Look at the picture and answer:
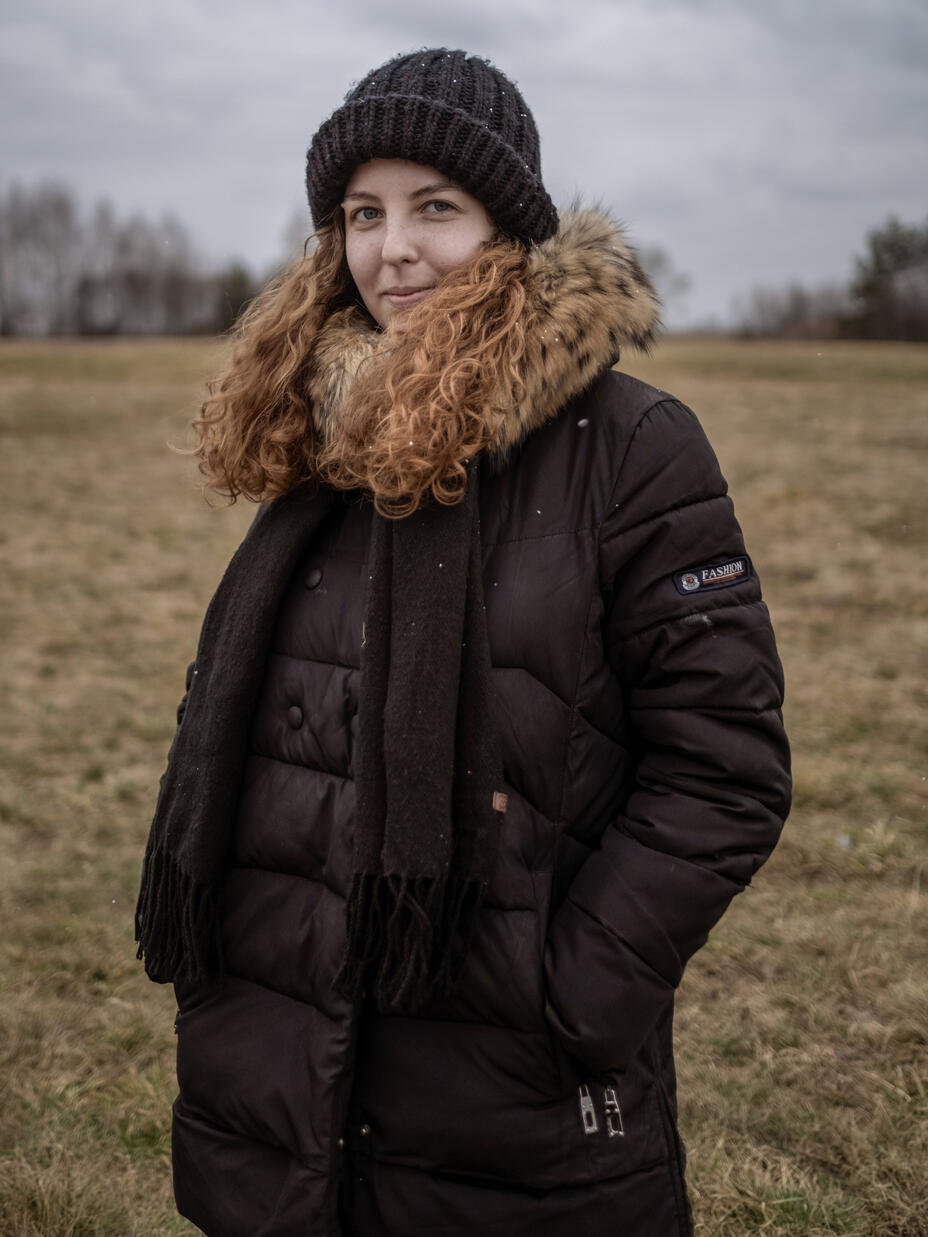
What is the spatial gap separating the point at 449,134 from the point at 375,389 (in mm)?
478

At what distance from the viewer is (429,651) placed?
155cm

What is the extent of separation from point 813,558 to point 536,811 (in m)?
8.04

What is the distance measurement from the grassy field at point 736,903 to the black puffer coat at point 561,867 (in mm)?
1085

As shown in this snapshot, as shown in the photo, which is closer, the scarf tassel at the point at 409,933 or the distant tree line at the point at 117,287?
the scarf tassel at the point at 409,933

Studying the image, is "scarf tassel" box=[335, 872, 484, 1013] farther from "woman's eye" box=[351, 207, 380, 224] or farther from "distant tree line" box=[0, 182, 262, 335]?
"distant tree line" box=[0, 182, 262, 335]

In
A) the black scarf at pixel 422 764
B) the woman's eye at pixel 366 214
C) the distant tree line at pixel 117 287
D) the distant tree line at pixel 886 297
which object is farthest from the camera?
the distant tree line at pixel 117 287

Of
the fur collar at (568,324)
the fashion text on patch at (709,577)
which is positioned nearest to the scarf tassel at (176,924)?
the fur collar at (568,324)

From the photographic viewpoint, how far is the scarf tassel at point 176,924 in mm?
1793

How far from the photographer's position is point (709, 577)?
5.21 feet

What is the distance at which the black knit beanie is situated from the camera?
5.86ft

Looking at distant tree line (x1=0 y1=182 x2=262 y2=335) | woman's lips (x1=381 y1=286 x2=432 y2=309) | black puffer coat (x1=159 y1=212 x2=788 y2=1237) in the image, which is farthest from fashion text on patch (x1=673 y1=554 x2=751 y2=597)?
distant tree line (x1=0 y1=182 x2=262 y2=335)

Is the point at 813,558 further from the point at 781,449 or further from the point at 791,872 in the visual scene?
the point at 791,872

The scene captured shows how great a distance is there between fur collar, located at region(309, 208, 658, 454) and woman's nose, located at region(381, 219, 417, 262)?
16cm

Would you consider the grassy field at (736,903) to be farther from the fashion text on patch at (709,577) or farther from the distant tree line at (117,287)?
the distant tree line at (117,287)
